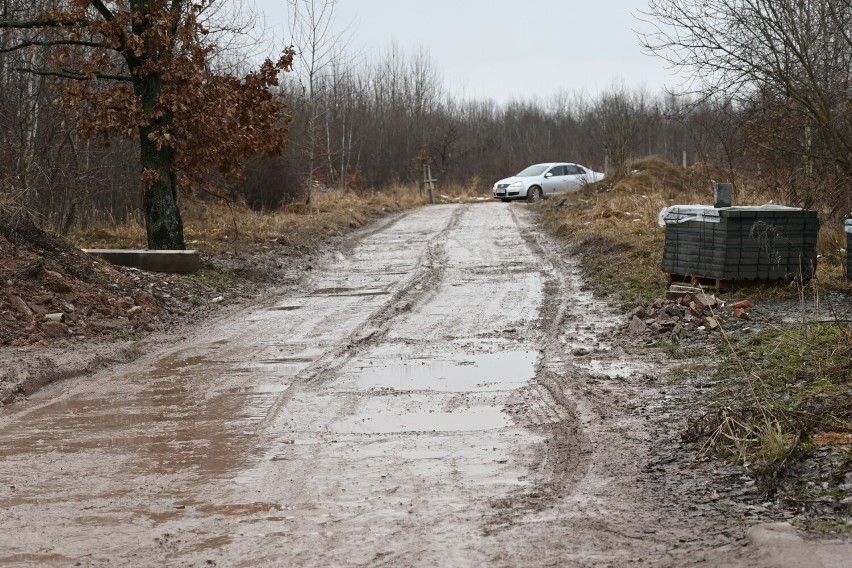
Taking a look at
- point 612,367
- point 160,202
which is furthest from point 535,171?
point 612,367

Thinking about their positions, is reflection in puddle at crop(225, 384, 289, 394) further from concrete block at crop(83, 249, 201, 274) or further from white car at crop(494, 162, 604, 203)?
white car at crop(494, 162, 604, 203)

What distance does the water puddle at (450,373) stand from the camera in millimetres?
8547

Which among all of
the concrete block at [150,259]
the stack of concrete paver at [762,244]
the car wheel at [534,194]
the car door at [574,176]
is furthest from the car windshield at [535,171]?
the stack of concrete paver at [762,244]

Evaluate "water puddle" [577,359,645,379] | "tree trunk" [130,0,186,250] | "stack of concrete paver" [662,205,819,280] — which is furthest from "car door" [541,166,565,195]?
"water puddle" [577,359,645,379]

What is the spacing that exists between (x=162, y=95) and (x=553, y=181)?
23.1m

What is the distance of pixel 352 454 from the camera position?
6.44m

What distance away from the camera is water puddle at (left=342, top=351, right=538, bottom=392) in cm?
855

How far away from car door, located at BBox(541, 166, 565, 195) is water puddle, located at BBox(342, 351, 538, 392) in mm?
27163

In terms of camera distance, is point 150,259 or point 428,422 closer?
point 428,422

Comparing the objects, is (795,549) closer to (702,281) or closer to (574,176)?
(702,281)

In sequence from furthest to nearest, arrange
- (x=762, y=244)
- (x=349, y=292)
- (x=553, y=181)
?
(x=553, y=181), (x=349, y=292), (x=762, y=244)

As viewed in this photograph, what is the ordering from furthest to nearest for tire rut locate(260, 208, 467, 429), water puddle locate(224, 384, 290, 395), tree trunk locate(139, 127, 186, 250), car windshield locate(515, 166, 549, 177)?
car windshield locate(515, 166, 549, 177) → tree trunk locate(139, 127, 186, 250) → tire rut locate(260, 208, 467, 429) → water puddle locate(224, 384, 290, 395)

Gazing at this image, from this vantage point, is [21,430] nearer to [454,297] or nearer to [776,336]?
[776,336]

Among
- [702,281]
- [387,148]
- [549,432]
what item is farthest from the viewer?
[387,148]
